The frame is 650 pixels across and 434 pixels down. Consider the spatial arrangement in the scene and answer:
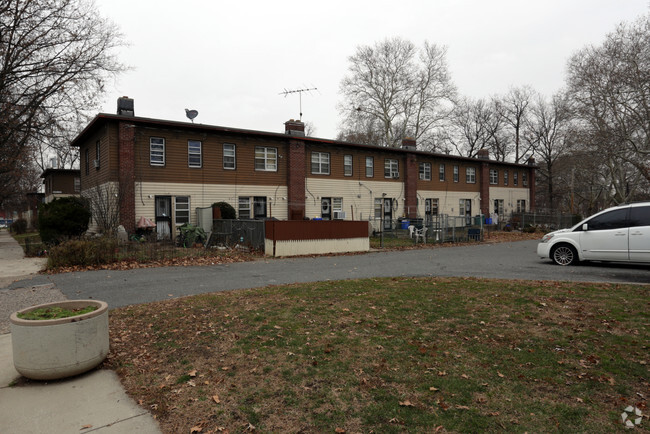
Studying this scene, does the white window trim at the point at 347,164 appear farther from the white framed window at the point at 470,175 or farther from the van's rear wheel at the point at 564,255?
the van's rear wheel at the point at 564,255

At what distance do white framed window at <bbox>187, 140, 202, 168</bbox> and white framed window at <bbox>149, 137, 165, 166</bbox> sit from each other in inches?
54.0

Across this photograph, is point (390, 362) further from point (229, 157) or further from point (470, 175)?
point (470, 175)

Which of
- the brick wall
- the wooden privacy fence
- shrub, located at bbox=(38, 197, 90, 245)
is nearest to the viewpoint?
shrub, located at bbox=(38, 197, 90, 245)

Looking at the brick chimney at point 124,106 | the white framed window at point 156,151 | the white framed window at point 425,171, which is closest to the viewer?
the brick chimney at point 124,106

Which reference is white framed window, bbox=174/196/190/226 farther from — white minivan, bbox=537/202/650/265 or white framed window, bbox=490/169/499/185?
white framed window, bbox=490/169/499/185

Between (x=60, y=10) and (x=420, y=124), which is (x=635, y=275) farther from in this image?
(x=420, y=124)

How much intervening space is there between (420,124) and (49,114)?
126ft

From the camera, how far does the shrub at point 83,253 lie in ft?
40.1

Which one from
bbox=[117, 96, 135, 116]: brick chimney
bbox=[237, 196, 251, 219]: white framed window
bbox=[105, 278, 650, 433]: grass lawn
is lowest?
bbox=[105, 278, 650, 433]: grass lawn

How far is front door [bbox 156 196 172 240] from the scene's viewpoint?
21.0m

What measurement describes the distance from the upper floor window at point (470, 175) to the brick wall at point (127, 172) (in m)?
28.4

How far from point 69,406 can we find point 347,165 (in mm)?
25701

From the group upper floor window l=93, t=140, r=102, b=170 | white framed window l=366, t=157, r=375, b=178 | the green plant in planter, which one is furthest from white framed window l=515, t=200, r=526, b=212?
the green plant in planter

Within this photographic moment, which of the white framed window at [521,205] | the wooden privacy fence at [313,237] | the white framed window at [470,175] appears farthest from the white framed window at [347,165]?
the white framed window at [521,205]
